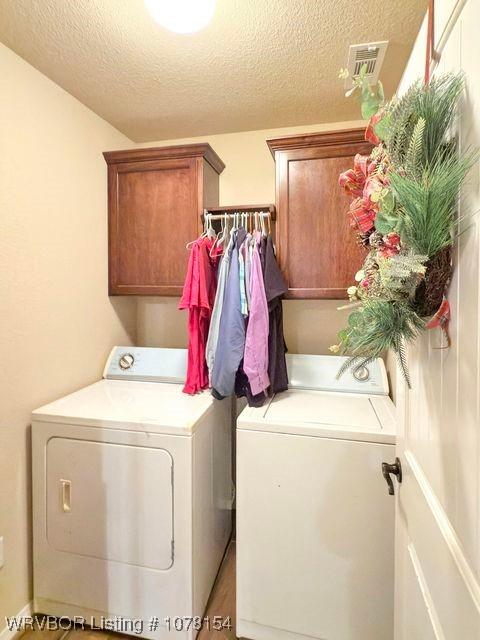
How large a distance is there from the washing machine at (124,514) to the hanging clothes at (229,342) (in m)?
0.14

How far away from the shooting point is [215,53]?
144cm

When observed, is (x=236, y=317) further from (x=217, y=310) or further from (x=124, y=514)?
(x=124, y=514)

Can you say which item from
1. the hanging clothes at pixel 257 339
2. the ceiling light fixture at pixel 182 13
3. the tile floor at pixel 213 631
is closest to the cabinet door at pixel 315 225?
the hanging clothes at pixel 257 339

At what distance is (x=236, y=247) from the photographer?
1684 mm

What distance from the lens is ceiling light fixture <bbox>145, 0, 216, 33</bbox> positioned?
1154mm

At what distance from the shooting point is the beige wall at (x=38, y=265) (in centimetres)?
142

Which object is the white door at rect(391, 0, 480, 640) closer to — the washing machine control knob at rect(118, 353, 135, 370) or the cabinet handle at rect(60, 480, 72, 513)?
the cabinet handle at rect(60, 480, 72, 513)

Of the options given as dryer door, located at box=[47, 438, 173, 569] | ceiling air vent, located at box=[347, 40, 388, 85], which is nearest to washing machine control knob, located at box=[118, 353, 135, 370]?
dryer door, located at box=[47, 438, 173, 569]

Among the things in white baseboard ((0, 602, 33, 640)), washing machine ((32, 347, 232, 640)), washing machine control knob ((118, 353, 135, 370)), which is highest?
washing machine control knob ((118, 353, 135, 370))

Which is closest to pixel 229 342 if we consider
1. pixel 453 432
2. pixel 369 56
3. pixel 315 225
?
pixel 315 225

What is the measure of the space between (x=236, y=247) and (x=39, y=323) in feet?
3.48

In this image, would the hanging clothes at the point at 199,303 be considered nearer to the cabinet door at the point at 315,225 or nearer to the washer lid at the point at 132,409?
the washer lid at the point at 132,409

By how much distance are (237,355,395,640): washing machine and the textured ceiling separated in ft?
5.38

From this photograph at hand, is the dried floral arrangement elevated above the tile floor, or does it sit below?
above
